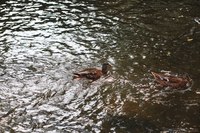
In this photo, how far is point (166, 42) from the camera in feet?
45.0

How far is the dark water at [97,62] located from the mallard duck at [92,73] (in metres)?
0.21

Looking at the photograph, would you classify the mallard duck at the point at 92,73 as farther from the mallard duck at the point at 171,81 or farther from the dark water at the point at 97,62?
the mallard duck at the point at 171,81

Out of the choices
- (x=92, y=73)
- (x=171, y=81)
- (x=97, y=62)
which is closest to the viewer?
(x=171, y=81)

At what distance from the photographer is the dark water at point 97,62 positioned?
31.8ft

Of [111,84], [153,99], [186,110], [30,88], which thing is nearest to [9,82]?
[30,88]

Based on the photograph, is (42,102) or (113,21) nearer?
(42,102)

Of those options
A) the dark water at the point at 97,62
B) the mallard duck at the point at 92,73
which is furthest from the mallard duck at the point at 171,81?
the mallard duck at the point at 92,73

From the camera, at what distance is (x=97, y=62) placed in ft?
40.8

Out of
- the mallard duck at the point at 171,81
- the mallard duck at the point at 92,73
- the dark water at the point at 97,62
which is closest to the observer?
the dark water at the point at 97,62

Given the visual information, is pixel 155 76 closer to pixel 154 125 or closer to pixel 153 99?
pixel 153 99

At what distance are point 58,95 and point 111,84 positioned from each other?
1655 mm

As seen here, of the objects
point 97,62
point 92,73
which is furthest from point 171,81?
point 97,62

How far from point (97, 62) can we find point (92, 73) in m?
1.26

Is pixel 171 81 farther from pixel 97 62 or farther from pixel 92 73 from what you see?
pixel 97 62
